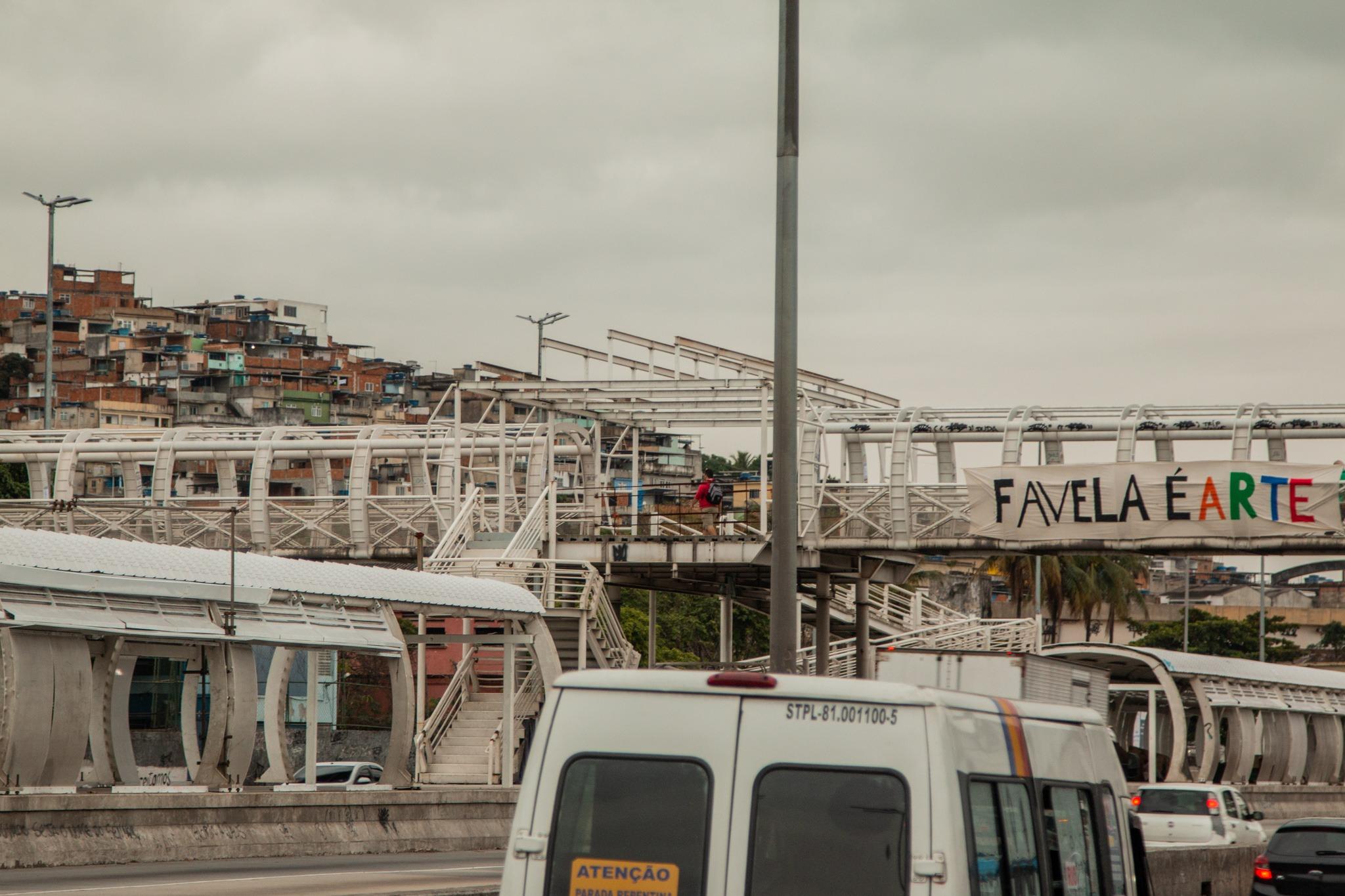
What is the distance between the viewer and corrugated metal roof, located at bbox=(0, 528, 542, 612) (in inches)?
711

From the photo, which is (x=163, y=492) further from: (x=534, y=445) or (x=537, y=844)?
(x=537, y=844)

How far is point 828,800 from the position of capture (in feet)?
23.0

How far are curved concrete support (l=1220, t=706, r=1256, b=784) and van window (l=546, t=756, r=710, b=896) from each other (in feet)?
108

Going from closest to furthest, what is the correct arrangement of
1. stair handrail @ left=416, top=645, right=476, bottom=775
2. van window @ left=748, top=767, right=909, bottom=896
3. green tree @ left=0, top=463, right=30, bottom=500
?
van window @ left=748, top=767, right=909, bottom=896
stair handrail @ left=416, top=645, right=476, bottom=775
green tree @ left=0, top=463, right=30, bottom=500

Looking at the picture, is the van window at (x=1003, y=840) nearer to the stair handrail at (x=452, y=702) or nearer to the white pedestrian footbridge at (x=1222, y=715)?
the white pedestrian footbridge at (x=1222, y=715)

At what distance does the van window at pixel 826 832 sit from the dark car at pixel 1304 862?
40.0 feet

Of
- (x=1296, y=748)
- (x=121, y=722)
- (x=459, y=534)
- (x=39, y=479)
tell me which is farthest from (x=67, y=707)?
(x=39, y=479)

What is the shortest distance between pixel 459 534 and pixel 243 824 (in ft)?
67.4

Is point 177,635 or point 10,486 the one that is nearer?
point 177,635

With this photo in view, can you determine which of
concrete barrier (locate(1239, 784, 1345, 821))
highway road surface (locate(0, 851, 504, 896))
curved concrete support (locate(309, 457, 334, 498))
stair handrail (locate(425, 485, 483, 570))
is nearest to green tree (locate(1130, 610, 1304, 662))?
concrete barrier (locate(1239, 784, 1345, 821))

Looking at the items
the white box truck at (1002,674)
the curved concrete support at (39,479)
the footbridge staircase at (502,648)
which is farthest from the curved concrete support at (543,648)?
the curved concrete support at (39,479)

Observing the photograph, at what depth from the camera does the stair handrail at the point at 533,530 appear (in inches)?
1537

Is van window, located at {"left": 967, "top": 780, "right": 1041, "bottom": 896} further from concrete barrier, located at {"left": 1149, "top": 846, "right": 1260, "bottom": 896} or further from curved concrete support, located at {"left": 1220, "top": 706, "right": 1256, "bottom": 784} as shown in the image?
curved concrete support, located at {"left": 1220, "top": 706, "right": 1256, "bottom": 784}

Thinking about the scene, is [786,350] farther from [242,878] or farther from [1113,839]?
[242,878]
